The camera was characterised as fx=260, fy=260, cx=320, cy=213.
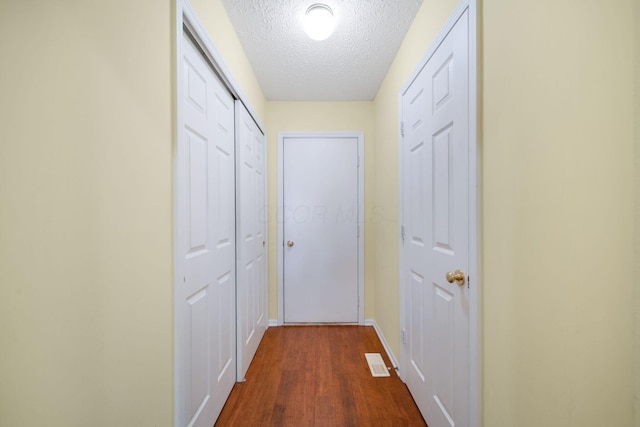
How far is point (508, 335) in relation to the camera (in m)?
0.88

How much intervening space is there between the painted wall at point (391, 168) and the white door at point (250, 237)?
1.17 metres

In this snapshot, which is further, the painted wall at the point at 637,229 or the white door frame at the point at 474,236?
the white door frame at the point at 474,236

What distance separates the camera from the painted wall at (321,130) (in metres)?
2.84

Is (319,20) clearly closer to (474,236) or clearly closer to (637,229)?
(474,236)

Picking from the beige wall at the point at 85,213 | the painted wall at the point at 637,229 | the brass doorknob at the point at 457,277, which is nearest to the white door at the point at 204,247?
the beige wall at the point at 85,213

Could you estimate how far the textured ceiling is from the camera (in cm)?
160

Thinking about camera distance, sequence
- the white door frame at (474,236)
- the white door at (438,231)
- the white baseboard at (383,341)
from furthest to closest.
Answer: the white baseboard at (383,341), the white door at (438,231), the white door frame at (474,236)

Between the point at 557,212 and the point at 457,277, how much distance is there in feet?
1.70

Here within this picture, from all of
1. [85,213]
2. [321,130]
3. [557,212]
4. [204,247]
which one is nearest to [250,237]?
[204,247]

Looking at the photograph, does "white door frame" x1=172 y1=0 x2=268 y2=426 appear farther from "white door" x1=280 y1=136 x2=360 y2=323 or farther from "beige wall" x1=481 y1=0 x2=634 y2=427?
"white door" x1=280 y1=136 x2=360 y2=323

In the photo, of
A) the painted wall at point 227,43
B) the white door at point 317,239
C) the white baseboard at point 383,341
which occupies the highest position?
the painted wall at point 227,43

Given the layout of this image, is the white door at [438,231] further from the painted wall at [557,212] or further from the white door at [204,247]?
the white door at [204,247]

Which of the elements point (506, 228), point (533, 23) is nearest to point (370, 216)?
point (506, 228)

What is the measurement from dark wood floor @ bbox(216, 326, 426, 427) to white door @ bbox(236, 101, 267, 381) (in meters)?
0.19
